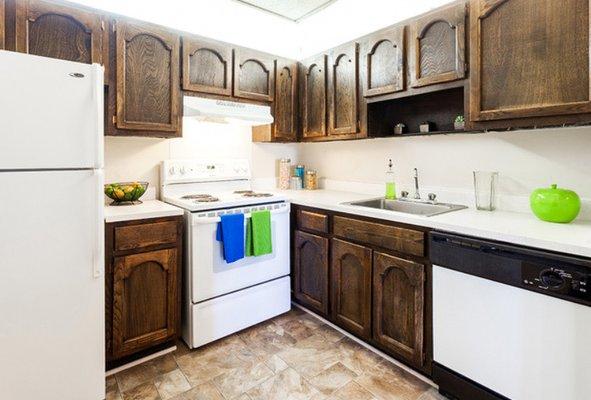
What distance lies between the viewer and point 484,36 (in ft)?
5.77

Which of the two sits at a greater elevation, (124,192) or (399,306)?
(124,192)

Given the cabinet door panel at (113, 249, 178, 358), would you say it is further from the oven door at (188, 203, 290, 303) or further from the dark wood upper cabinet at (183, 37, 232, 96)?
the dark wood upper cabinet at (183, 37, 232, 96)

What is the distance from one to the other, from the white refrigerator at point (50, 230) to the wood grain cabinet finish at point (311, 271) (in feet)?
4.56

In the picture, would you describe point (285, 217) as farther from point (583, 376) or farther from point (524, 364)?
point (583, 376)

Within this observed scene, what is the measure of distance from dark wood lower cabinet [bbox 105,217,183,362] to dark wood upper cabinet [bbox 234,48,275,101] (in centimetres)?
120

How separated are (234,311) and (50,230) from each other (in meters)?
1.26

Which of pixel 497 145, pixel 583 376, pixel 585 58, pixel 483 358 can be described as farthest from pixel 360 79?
pixel 583 376

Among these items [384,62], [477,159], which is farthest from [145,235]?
[477,159]

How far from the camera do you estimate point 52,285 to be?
60.1 inches

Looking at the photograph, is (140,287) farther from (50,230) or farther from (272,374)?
(272,374)

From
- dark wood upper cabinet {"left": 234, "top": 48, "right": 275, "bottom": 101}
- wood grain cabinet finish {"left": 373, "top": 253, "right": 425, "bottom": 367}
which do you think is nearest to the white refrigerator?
dark wood upper cabinet {"left": 234, "top": 48, "right": 275, "bottom": 101}

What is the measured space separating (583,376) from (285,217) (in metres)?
1.86

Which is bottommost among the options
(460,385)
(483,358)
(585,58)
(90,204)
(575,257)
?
(460,385)

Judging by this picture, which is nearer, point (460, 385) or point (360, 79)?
point (460, 385)
